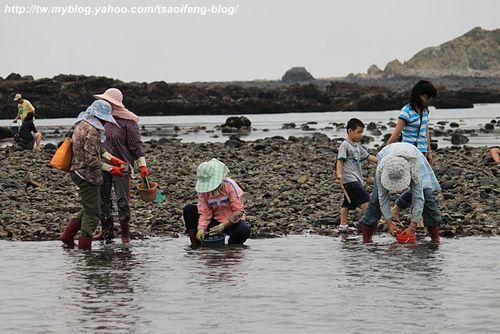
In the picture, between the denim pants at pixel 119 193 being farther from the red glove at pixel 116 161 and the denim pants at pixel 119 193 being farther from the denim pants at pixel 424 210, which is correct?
the denim pants at pixel 424 210

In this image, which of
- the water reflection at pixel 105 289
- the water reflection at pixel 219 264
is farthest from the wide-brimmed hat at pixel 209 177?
the water reflection at pixel 105 289

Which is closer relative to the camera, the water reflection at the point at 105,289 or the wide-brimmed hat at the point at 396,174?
the water reflection at the point at 105,289

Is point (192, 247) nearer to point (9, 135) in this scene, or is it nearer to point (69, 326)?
point (69, 326)

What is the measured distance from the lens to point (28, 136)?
1159 inches

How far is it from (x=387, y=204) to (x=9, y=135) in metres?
30.7

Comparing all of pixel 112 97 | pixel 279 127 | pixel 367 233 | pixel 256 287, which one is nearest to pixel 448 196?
pixel 367 233

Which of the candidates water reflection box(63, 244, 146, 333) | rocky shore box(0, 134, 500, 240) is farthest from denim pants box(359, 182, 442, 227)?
water reflection box(63, 244, 146, 333)

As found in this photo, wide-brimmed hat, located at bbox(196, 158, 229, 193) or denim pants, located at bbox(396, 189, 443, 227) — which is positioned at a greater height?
wide-brimmed hat, located at bbox(196, 158, 229, 193)

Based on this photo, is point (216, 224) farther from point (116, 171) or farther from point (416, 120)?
point (416, 120)

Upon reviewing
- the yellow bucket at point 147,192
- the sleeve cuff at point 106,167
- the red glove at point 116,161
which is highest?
the red glove at point 116,161

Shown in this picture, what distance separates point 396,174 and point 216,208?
6.96 feet

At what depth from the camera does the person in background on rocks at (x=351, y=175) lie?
14.3 meters

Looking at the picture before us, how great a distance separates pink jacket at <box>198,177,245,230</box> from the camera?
1268cm

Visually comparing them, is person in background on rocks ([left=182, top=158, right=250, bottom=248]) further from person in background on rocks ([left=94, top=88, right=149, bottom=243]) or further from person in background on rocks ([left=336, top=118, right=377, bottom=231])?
person in background on rocks ([left=336, top=118, right=377, bottom=231])
